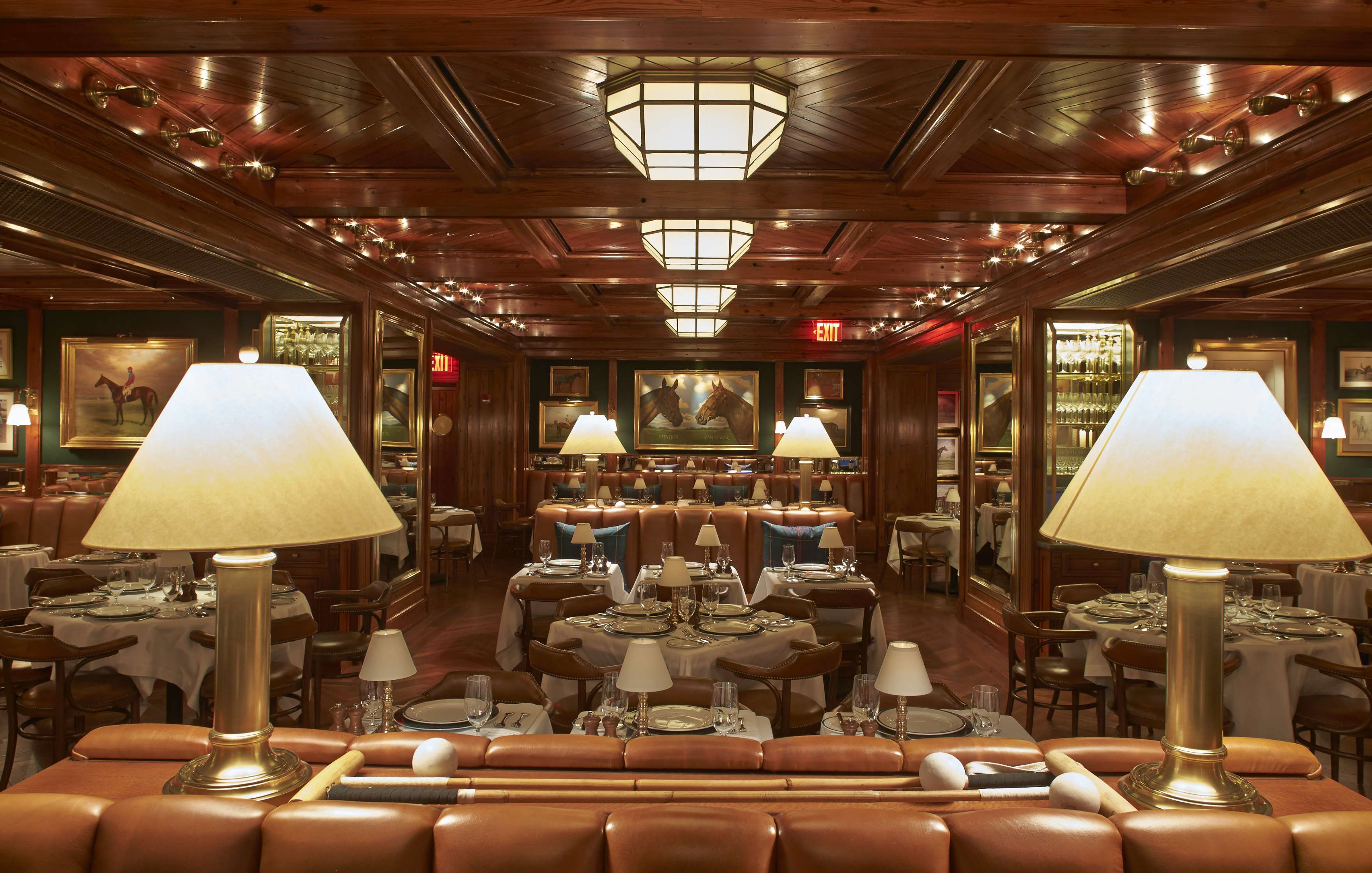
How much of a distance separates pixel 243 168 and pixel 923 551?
24.1ft

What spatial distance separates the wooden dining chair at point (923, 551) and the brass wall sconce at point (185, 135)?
751 centimetres

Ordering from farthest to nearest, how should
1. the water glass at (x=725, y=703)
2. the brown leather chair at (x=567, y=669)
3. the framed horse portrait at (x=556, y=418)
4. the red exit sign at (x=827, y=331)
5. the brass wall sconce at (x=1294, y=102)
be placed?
the framed horse portrait at (x=556, y=418) < the red exit sign at (x=827, y=331) < the brown leather chair at (x=567, y=669) < the brass wall sconce at (x=1294, y=102) < the water glass at (x=725, y=703)

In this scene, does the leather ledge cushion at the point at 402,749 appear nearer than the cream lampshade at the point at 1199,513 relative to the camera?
No

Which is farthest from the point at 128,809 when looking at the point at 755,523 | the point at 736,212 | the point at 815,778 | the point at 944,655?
the point at 755,523

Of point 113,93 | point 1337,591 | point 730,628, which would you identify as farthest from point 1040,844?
point 1337,591

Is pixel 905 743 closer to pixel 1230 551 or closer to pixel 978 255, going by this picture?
pixel 1230 551

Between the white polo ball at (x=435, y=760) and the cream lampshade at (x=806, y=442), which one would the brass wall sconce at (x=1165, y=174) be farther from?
the white polo ball at (x=435, y=760)

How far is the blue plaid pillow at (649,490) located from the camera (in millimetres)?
11609

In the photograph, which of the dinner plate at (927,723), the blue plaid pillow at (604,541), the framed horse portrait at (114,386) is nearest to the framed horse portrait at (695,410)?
the blue plaid pillow at (604,541)

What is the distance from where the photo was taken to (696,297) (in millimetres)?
7121

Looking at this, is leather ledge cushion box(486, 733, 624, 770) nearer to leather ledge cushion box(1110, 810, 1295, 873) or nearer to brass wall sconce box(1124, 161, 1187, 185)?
leather ledge cushion box(1110, 810, 1295, 873)

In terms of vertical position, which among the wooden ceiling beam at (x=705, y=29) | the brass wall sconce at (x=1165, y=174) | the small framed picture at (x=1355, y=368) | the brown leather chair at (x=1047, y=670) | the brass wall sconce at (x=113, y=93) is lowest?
the brown leather chair at (x=1047, y=670)

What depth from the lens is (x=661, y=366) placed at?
13859mm

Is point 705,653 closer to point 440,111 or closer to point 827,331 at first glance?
point 440,111
